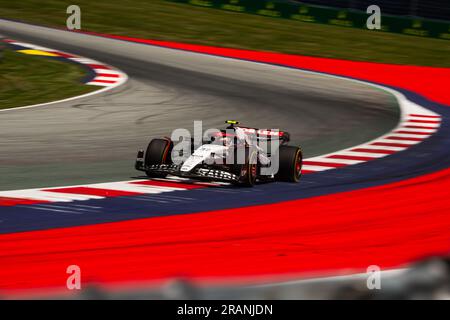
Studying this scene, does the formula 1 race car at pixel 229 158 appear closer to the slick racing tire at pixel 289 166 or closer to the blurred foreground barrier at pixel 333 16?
the slick racing tire at pixel 289 166

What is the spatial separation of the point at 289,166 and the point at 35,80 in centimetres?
1068

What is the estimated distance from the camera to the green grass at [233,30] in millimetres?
32094

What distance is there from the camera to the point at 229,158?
40.3 feet

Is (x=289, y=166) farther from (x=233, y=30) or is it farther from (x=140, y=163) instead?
(x=233, y=30)

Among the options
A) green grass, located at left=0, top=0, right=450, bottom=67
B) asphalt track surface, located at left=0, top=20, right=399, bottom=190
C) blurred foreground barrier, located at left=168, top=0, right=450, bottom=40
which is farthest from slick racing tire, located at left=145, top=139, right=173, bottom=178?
blurred foreground barrier, located at left=168, top=0, right=450, bottom=40

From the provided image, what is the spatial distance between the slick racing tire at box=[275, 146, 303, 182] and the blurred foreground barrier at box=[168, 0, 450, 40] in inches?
899

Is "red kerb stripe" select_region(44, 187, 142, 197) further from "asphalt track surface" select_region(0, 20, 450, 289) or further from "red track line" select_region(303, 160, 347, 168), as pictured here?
"red track line" select_region(303, 160, 347, 168)

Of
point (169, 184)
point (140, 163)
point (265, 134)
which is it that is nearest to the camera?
point (169, 184)

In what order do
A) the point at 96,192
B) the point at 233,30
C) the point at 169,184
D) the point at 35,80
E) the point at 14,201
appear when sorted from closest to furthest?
the point at 14,201 < the point at 96,192 < the point at 169,184 < the point at 35,80 < the point at 233,30

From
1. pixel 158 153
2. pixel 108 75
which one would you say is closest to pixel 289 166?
pixel 158 153

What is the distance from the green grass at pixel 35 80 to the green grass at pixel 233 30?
873 centimetres

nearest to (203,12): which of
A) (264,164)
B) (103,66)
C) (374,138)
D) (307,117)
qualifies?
(103,66)

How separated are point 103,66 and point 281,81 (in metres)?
4.79

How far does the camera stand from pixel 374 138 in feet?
57.3
